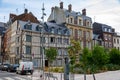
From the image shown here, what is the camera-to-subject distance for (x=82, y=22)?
217 feet

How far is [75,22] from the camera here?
6425 cm

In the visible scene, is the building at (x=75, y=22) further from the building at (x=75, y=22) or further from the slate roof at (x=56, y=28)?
the slate roof at (x=56, y=28)

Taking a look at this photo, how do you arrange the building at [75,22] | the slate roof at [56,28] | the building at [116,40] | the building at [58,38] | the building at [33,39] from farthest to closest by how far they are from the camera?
1. the building at [116,40]
2. the building at [75,22]
3. the slate roof at [56,28]
4. the building at [58,38]
5. the building at [33,39]

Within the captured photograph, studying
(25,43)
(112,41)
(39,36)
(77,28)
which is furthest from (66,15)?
(112,41)

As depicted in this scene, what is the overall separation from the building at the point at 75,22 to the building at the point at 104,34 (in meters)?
5.53

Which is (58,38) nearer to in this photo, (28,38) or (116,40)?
(28,38)

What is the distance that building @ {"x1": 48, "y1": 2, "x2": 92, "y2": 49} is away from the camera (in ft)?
205

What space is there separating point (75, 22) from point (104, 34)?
13.0m

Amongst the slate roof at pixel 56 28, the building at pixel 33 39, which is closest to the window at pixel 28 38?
the building at pixel 33 39

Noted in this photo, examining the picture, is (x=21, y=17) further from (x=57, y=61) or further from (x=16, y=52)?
(x=57, y=61)

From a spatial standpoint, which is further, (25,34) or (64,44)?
(64,44)

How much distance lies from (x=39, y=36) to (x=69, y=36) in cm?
853

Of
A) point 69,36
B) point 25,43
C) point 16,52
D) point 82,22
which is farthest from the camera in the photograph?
point 82,22

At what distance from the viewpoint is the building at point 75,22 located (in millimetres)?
62531
